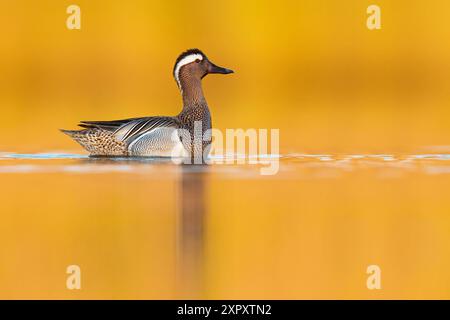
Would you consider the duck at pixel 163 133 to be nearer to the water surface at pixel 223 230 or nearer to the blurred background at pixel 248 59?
the water surface at pixel 223 230

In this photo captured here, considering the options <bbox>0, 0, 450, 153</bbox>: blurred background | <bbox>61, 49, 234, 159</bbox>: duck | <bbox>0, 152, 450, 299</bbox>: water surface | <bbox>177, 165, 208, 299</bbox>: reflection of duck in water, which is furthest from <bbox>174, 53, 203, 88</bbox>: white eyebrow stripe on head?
<bbox>0, 0, 450, 153</bbox>: blurred background

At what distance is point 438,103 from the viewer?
22.1 metres

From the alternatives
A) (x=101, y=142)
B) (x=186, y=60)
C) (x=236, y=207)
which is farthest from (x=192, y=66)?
(x=236, y=207)

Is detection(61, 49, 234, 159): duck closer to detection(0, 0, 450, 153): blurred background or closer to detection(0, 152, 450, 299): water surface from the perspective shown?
detection(0, 152, 450, 299): water surface

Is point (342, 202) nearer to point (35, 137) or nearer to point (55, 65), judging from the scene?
point (35, 137)

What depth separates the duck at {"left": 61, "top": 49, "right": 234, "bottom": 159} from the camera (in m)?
11.5

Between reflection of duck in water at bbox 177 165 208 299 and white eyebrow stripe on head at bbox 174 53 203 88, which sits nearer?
reflection of duck in water at bbox 177 165 208 299

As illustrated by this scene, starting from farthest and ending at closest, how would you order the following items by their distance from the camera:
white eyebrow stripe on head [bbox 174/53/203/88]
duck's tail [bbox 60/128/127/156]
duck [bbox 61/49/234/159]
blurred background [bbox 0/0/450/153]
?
1. blurred background [bbox 0/0/450/153]
2. white eyebrow stripe on head [bbox 174/53/203/88]
3. duck's tail [bbox 60/128/127/156]
4. duck [bbox 61/49/234/159]

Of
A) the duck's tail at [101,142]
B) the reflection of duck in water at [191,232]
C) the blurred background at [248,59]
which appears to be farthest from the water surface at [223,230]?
the blurred background at [248,59]

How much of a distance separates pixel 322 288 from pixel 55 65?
64.8ft

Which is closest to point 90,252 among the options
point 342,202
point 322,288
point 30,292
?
point 30,292

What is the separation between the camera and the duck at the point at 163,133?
11.5 metres

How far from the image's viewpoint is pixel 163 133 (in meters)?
11.5

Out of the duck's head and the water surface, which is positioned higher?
the duck's head
